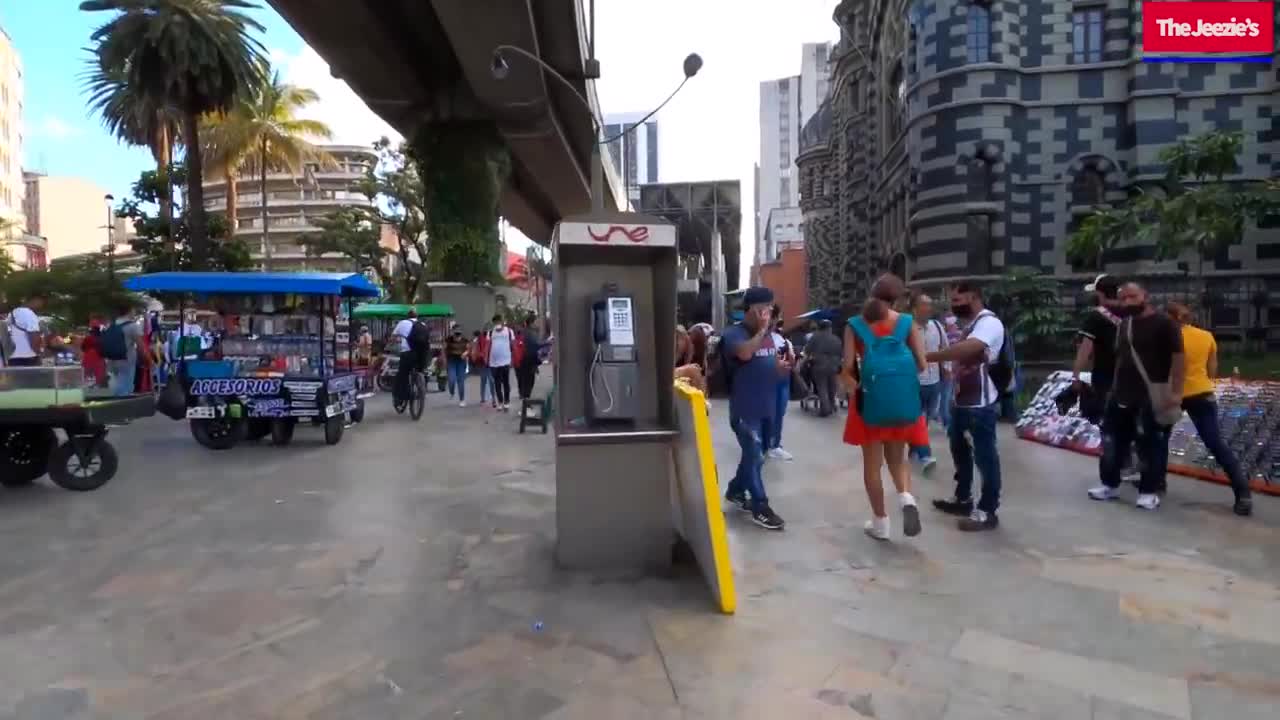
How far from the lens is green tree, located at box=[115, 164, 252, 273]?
35312 millimetres

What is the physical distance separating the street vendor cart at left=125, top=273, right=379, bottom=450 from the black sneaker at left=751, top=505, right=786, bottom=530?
22.2 ft

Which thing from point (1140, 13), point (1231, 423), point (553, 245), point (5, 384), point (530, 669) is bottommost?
point (530, 669)

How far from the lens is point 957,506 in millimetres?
7645

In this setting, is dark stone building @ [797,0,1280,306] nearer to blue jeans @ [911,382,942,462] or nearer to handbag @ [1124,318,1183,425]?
blue jeans @ [911,382,942,462]

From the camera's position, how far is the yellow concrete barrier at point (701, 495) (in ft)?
17.4

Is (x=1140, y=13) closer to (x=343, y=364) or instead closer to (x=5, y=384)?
(x=343, y=364)

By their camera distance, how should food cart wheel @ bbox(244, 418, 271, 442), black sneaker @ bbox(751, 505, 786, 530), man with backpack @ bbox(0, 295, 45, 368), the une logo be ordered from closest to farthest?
1. the une logo
2. black sneaker @ bbox(751, 505, 786, 530)
3. food cart wheel @ bbox(244, 418, 271, 442)
4. man with backpack @ bbox(0, 295, 45, 368)

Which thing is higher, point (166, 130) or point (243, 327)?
point (166, 130)

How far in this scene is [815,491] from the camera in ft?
28.9

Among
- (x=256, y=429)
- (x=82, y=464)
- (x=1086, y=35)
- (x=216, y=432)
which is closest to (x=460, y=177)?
(x=256, y=429)

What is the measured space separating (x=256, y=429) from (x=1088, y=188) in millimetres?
20335

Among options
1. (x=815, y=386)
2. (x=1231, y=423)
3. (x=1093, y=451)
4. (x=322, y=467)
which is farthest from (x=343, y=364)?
(x=1231, y=423)

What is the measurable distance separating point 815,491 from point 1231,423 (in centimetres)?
402

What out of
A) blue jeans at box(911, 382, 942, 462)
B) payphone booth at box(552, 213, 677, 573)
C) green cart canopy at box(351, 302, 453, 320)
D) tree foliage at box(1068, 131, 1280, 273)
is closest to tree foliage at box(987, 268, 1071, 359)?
tree foliage at box(1068, 131, 1280, 273)
